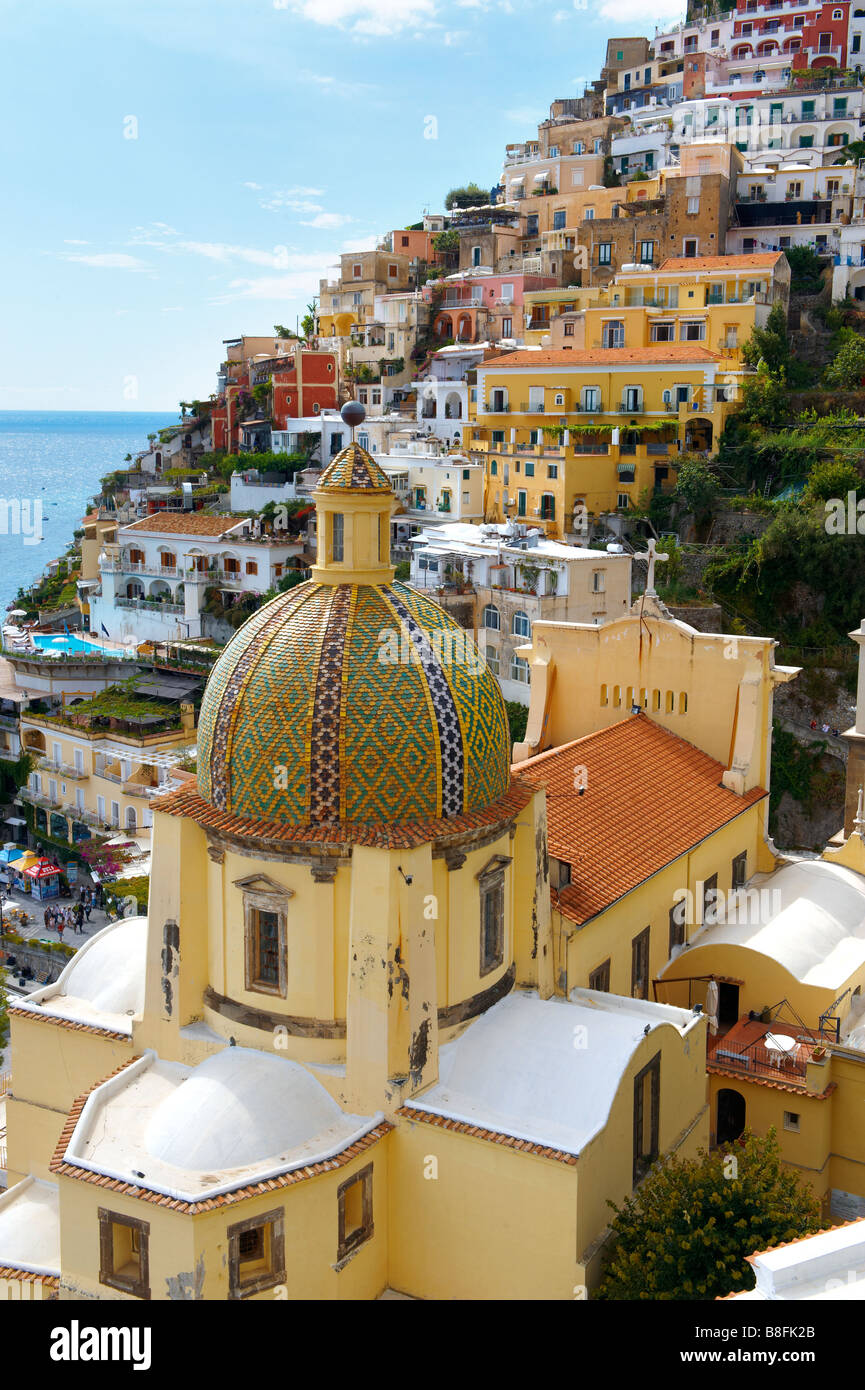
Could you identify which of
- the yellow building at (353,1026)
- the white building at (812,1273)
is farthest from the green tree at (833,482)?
the white building at (812,1273)

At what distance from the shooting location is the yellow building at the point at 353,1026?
1502 cm

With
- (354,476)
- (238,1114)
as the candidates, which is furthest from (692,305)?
(238,1114)

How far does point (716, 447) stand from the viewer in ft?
185

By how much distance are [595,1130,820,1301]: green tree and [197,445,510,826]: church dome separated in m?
5.31

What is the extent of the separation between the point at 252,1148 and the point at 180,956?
3.05 m

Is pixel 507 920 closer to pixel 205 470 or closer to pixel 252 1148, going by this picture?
pixel 252 1148

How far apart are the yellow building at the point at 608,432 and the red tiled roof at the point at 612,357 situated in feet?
0.17

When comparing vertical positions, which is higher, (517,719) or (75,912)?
(517,719)

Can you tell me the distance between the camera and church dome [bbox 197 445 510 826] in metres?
16.3

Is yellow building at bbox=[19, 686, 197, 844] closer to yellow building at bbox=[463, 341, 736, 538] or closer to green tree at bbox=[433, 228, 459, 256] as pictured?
yellow building at bbox=[463, 341, 736, 538]

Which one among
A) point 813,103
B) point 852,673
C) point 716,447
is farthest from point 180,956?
point 813,103

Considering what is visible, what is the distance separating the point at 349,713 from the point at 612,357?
45.9 m

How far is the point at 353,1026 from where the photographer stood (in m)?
16.0

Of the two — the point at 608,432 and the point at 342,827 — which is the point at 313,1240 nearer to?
the point at 342,827
